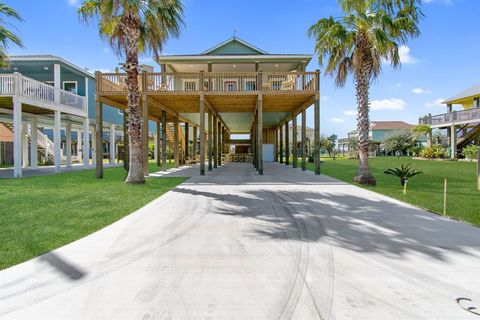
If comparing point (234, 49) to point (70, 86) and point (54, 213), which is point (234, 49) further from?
point (54, 213)

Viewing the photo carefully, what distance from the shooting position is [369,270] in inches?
128

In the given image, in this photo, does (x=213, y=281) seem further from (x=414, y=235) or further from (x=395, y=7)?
(x=395, y=7)

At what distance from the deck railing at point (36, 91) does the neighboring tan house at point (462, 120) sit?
3223 centimetres

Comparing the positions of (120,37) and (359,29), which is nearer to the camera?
(359,29)

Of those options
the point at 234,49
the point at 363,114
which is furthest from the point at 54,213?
the point at 234,49

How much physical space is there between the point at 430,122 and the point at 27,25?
35.7 m

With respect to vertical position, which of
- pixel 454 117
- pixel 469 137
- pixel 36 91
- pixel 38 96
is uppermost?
pixel 454 117

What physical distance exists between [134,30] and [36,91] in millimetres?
8236

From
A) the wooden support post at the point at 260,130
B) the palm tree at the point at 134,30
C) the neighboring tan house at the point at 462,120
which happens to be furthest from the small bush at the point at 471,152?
the palm tree at the point at 134,30

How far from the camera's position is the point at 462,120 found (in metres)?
26.0

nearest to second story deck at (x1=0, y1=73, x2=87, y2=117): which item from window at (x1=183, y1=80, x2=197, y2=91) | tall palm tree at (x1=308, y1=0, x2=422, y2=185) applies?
window at (x1=183, y1=80, x2=197, y2=91)

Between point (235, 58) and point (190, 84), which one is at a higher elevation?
point (235, 58)

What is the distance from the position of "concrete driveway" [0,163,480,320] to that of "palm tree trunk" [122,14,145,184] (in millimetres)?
5172

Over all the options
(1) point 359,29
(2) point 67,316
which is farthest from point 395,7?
(2) point 67,316
